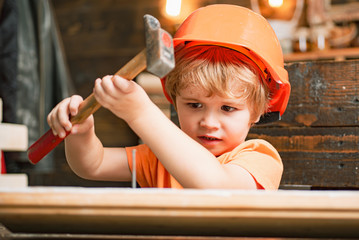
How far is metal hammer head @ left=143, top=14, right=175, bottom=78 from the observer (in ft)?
2.12

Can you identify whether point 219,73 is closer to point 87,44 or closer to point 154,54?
point 154,54

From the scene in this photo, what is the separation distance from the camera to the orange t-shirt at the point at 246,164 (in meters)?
0.94

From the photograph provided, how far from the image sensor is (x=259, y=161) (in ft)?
3.18

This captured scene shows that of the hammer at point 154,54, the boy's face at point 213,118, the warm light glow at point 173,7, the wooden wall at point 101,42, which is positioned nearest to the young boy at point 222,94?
the boy's face at point 213,118

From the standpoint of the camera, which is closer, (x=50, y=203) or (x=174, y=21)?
(x=50, y=203)

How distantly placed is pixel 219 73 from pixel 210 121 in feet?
0.40

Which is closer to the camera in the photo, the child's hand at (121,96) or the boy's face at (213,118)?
the child's hand at (121,96)

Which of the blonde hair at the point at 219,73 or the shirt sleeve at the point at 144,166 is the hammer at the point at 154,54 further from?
the shirt sleeve at the point at 144,166

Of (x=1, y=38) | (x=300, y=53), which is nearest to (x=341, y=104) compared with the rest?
(x=300, y=53)

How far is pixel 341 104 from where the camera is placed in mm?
1334

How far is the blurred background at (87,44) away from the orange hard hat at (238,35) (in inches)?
51.1

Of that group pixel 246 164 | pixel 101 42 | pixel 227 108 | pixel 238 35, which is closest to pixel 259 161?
pixel 246 164

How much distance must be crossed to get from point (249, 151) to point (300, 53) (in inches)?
73.2

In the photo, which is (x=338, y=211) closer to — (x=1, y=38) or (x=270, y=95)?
(x=270, y=95)
